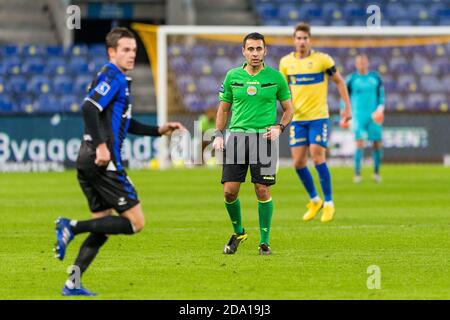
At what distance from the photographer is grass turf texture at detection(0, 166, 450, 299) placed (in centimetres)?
866

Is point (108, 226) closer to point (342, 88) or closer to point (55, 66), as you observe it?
point (342, 88)

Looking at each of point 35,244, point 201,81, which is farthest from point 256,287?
point 201,81

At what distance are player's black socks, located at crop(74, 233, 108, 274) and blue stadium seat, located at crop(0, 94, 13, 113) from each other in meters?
19.9

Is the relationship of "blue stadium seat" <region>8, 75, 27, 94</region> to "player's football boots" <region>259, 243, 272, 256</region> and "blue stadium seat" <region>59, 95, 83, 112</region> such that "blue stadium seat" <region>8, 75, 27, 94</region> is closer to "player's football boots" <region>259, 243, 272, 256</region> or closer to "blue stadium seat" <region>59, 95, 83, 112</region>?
"blue stadium seat" <region>59, 95, 83, 112</region>

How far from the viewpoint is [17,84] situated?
29391mm

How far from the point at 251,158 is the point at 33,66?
20.1 metres

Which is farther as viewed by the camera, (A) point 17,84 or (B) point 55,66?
(B) point 55,66

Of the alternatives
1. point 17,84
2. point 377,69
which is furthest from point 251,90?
point 17,84

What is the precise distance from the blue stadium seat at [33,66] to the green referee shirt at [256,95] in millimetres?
19772

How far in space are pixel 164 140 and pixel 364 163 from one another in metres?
4.73

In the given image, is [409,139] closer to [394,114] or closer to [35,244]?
[394,114]

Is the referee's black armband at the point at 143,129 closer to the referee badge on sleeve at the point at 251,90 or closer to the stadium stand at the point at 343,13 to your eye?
the referee badge on sleeve at the point at 251,90

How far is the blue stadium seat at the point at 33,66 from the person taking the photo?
30.1 m

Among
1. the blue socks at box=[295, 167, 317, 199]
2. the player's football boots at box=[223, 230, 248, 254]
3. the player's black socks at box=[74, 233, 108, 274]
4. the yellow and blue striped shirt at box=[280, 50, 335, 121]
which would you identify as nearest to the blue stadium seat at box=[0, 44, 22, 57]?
the yellow and blue striped shirt at box=[280, 50, 335, 121]
